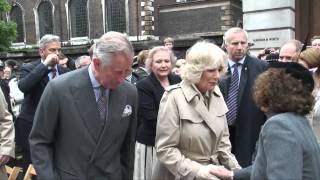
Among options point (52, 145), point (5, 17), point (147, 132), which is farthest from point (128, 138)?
point (5, 17)

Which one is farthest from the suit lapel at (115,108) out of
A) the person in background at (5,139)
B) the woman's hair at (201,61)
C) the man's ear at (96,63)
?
the person in background at (5,139)

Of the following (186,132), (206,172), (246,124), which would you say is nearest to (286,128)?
(206,172)

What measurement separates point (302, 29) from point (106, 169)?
8.07 m

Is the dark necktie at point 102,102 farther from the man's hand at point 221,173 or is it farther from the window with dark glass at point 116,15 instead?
the window with dark glass at point 116,15

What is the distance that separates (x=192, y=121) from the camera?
12.3 ft

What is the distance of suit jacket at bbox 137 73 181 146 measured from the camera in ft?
16.9

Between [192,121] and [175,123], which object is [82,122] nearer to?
[175,123]

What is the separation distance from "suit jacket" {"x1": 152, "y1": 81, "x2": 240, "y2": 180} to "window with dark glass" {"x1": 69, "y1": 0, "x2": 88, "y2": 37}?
3470 cm

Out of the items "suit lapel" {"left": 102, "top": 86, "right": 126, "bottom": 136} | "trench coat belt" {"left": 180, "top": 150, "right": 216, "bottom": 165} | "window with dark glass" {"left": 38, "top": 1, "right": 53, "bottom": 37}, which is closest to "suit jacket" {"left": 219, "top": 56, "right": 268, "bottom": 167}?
"trench coat belt" {"left": 180, "top": 150, "right": 216, "bottom": 165}

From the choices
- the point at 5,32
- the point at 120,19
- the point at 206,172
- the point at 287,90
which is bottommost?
the point at 206,172

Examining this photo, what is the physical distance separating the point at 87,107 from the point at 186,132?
0.87 meters

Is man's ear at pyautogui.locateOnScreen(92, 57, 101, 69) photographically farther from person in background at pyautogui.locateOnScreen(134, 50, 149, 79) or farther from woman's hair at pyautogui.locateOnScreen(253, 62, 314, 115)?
person in background at pyautogui.locateOnScreen(134, 50, 149, 79)

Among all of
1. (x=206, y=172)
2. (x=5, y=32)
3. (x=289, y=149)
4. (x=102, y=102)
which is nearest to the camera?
(x=289, y=149)

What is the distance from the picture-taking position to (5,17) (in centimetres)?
4166
